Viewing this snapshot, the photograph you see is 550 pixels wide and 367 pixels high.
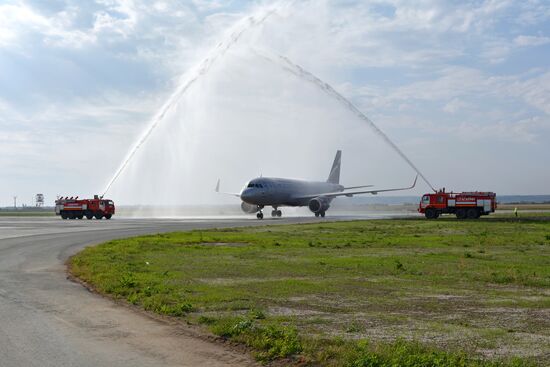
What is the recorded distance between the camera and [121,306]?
1359 centimetres

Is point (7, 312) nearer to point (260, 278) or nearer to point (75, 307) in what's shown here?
point (75, 307)

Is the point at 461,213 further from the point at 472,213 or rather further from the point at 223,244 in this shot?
the point at 223,244

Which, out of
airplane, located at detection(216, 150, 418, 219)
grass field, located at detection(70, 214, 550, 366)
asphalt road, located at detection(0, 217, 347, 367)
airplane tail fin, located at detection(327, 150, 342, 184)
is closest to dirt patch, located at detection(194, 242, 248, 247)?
grass field, located at detection(70, 214, 550, 366)

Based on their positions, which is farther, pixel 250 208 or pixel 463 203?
pixel 250 208

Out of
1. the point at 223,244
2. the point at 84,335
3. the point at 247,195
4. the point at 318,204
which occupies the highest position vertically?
the point at 247,195

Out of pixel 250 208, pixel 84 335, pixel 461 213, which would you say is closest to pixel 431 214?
pixel 461 213

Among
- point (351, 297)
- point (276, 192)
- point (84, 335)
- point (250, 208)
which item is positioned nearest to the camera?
point (84, 335)

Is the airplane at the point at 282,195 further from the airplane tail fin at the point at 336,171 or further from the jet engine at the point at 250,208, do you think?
the airplane tail fin at the point at 336,171

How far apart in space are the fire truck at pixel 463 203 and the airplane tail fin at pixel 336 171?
31077mm

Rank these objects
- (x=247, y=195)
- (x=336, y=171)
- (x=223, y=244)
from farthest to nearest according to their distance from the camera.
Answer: (x=336, y=171) < (x=247, y=195) < (x=223, y=244)

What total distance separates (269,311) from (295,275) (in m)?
5.88

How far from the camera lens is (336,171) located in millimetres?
92375

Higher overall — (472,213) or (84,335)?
(472,213)

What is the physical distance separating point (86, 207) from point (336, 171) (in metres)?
37.8
